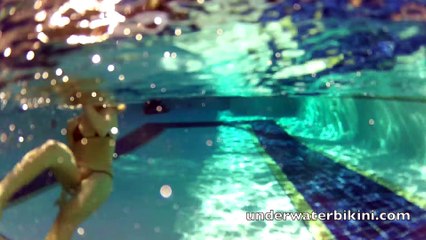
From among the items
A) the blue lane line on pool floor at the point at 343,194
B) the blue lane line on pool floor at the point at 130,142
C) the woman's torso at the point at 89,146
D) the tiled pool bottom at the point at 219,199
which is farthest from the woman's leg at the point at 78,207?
the blue lane line on pool floor at the point at 343,194

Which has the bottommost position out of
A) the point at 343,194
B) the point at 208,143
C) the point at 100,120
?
the point at 208,143

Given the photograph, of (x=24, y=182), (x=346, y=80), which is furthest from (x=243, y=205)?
(x=24, y=182)

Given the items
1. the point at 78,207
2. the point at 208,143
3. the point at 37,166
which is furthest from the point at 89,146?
the point at 208,143

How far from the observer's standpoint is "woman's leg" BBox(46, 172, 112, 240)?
505 cm

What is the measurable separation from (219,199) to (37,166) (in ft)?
13.6

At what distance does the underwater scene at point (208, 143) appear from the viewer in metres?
4.77

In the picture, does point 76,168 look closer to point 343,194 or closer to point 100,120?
point 100,120

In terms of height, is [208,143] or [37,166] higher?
[37,166]

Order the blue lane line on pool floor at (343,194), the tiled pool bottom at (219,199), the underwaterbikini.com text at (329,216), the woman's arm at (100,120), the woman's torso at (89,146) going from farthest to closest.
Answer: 1. the underwaterbikini.com text at (329,216)
2. the tiled pool bottom at (219,199)
3. the blue lane line on pool floor at (343,194)
4. the woman's arm at (100,120)
5. the woman's torso at (89,146)

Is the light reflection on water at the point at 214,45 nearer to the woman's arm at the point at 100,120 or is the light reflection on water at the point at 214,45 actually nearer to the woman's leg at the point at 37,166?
the woman's arm at the point at 100,120

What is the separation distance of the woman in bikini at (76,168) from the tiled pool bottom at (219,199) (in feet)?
5.93

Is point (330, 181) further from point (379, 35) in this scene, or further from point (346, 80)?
point (379, 35)

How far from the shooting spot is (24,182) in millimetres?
4621

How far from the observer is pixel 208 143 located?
1396 cm
